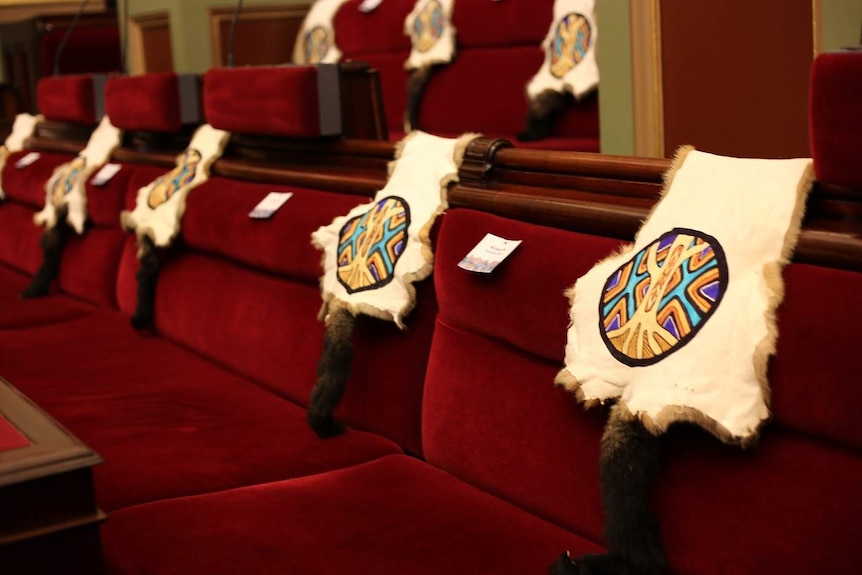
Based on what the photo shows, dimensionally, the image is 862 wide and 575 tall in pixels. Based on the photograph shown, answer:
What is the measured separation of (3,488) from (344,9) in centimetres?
363

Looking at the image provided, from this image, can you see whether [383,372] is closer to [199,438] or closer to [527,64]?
[199,438]

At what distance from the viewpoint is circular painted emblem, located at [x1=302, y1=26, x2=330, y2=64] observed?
4680 millimetres

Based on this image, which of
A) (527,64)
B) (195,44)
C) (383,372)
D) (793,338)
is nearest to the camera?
(793,338)

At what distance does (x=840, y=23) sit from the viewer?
2.18 metres

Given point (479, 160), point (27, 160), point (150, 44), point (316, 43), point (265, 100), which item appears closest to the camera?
point (479, 160)

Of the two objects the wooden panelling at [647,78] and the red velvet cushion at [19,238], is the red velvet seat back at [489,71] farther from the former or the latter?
the red velvet cushion at [19,238]

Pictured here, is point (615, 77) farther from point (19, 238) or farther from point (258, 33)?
point (19, 238)

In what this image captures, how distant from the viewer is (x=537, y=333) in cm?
168

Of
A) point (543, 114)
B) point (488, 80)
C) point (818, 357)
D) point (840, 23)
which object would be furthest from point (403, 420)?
point (488, 80)

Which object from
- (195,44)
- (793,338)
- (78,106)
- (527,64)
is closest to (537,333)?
(793,338)

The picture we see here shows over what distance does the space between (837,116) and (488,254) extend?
65 centimetres

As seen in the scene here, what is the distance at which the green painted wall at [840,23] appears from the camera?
2139 millimetres

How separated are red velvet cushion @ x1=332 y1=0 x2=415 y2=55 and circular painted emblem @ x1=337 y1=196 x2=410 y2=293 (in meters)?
2.42

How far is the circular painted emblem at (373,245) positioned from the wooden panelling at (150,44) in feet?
9.51
